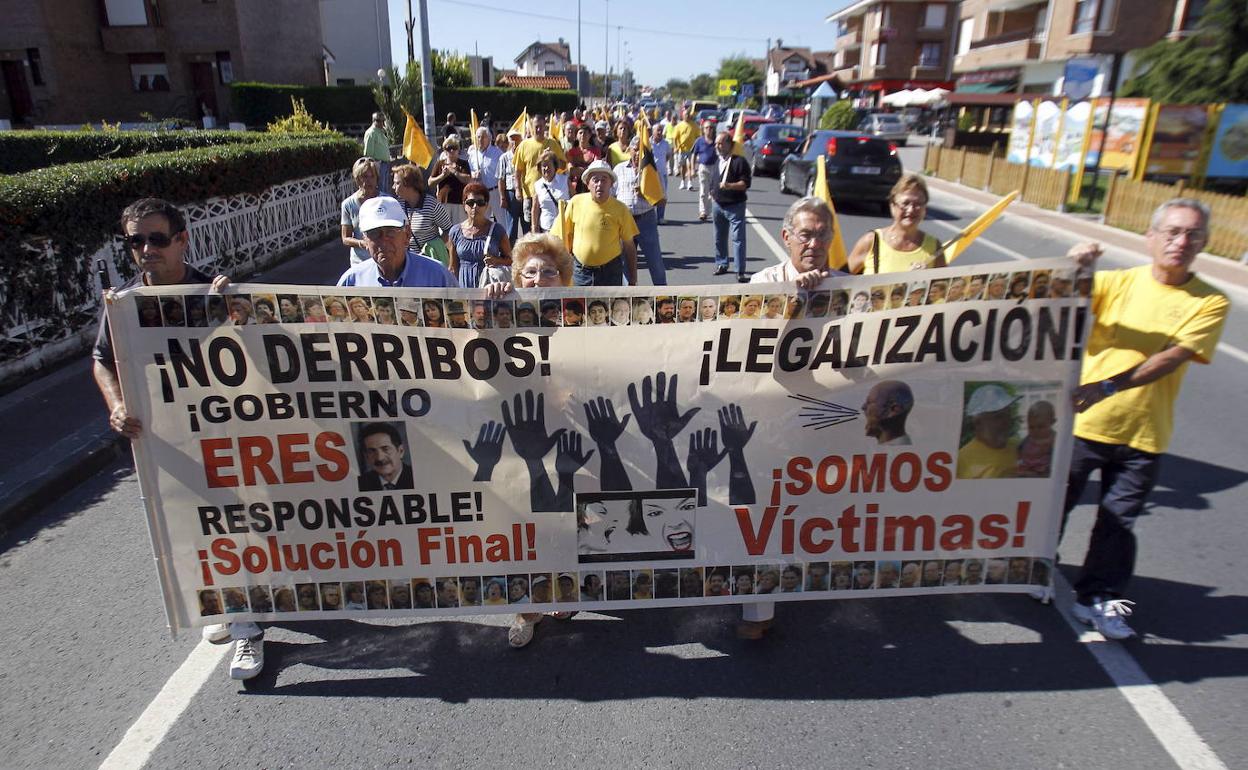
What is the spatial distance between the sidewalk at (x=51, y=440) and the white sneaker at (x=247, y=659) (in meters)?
2.28

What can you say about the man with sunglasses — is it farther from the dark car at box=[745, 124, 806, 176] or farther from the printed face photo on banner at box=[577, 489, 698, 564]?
the dark car at box=[745, 124, 806, 176]

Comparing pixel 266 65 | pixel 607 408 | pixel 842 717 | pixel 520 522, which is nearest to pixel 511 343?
pixel 607 408

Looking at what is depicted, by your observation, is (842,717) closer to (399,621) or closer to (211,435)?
(399,621)

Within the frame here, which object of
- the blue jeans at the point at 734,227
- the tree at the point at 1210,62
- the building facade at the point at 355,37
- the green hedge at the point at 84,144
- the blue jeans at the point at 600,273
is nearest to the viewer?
the blue jeans at the point at 600,273

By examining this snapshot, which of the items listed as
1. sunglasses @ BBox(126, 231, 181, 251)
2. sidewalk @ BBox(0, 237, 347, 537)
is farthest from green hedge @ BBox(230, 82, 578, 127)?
sunglasses @ BBox(126, 231, 181, 251)

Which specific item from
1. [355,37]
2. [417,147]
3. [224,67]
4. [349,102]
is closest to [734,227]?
[417,147]

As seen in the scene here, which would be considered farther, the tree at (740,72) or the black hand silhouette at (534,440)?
the tree at (740,72)

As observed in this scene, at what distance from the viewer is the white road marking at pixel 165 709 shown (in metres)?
2.92

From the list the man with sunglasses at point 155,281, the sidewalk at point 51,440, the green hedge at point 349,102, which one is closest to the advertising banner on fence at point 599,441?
the man with sunglasses at point 155,281

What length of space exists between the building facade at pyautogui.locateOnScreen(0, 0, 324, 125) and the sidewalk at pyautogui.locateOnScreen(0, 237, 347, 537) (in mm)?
35573

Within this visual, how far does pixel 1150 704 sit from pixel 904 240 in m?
2.46

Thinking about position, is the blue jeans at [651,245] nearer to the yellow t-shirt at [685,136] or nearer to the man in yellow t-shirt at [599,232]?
the man in yellow t-shirt at [599,232]

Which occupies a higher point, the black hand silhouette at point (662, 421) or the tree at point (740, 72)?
the tree at point (740, 72)

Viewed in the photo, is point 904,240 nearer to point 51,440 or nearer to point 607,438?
point 607,438
